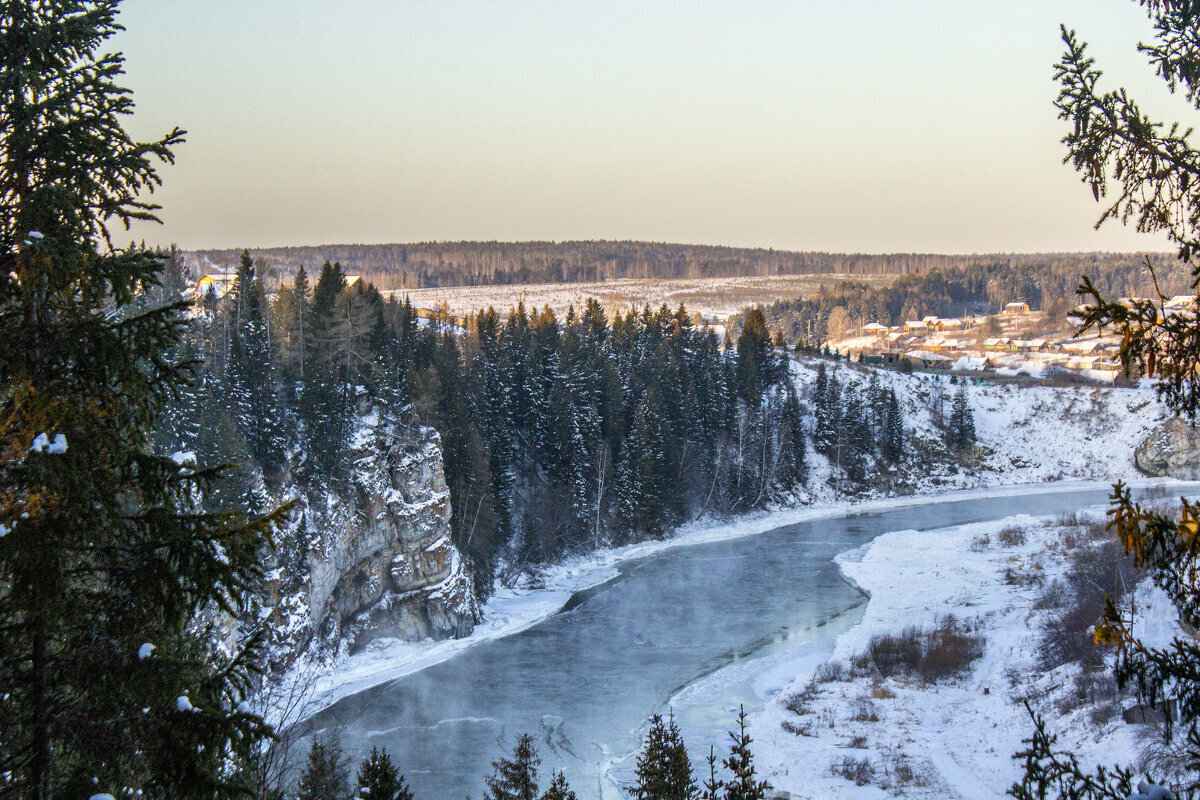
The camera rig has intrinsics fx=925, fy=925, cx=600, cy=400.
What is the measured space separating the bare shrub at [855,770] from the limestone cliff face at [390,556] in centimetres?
2162

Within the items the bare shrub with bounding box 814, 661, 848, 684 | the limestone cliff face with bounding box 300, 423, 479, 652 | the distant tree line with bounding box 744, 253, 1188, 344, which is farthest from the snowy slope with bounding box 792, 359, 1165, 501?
the distant tree line with bounding box 744, 253, 1188, 344

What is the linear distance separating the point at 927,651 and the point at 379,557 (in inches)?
942

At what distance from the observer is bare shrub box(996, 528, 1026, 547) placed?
172 ft

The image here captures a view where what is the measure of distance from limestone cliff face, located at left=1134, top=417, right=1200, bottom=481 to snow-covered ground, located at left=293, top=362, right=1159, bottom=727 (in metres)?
1.93

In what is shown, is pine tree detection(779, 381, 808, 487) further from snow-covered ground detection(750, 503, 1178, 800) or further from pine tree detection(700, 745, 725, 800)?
pine tree detection(700, 745, 725, 800)

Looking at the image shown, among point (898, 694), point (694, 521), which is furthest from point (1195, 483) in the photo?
point (898, 694)

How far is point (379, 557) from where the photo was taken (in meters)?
42.7

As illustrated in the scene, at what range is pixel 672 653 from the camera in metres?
36.2

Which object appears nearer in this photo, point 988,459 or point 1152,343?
point 1152,343

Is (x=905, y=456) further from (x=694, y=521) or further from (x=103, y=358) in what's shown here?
(x=103, y=358)

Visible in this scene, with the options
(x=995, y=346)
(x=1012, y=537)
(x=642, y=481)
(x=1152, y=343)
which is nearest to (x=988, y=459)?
(x=1012, y=537)

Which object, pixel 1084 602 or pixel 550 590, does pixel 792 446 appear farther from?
pixel 1084 602

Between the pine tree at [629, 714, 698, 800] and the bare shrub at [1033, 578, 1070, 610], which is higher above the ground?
the pine tree at [629, 714, 698, 800]

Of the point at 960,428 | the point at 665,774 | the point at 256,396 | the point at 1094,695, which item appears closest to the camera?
the point at 665,774
